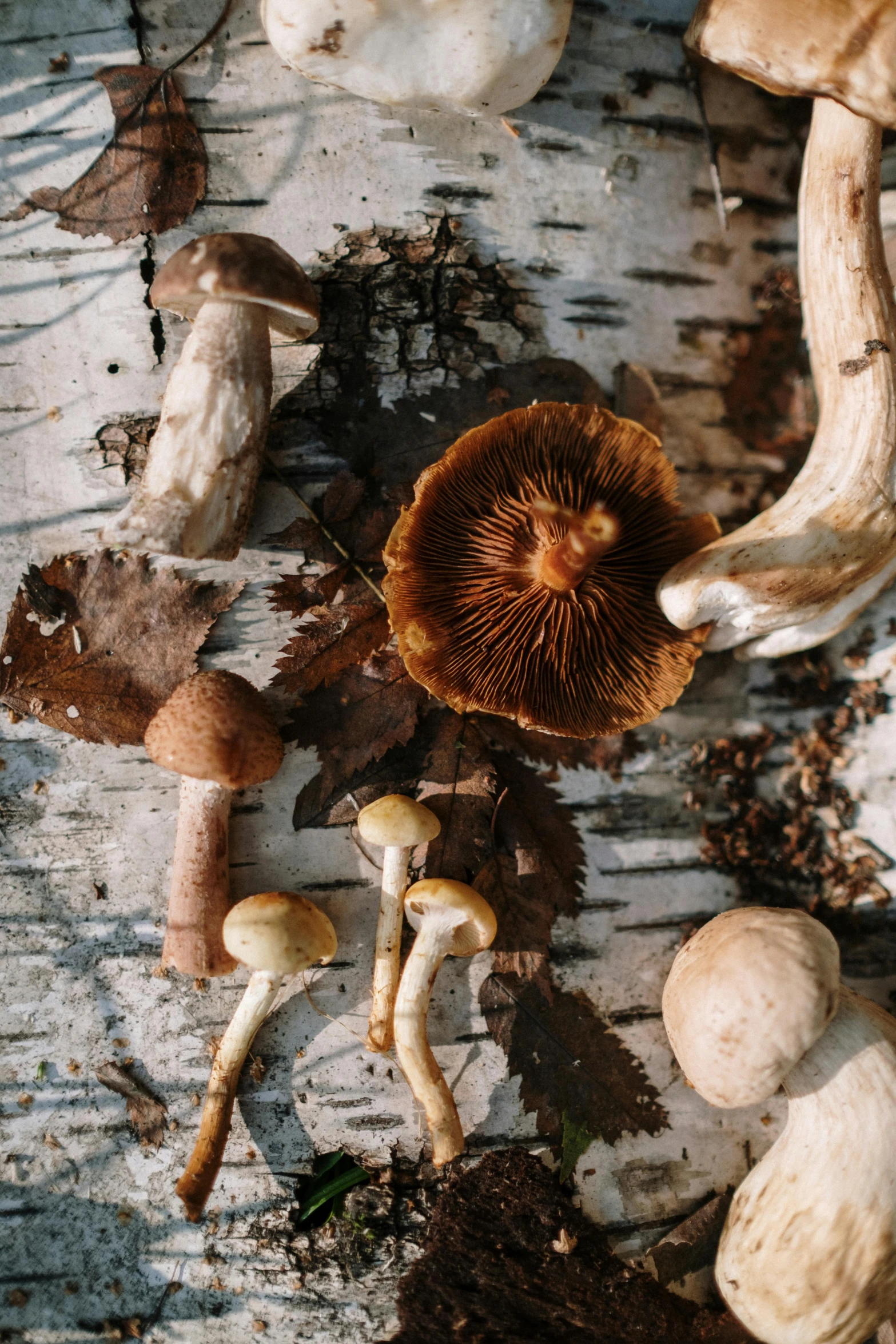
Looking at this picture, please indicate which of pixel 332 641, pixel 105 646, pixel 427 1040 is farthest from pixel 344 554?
pixel 427 1040

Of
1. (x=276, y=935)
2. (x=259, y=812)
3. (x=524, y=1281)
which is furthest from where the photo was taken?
(x=259, y=812)

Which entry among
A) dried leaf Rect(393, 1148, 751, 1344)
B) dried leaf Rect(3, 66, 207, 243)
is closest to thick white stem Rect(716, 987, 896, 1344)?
dried leaf Rect(393, 1148, 751, 1344)

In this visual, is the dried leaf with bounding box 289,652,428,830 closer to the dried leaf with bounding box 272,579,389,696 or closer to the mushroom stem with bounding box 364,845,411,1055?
the dried leaf with bounding box 272,579,389,696

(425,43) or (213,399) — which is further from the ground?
(425,43)

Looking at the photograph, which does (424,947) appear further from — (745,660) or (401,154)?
(401,154)

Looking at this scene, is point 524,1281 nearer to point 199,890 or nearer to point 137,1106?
point 137,1106

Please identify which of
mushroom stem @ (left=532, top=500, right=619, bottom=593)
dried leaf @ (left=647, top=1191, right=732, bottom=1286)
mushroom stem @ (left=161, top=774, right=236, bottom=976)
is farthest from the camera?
dried leaf @ (left=647, top=1191, right=732, bottom=1286)

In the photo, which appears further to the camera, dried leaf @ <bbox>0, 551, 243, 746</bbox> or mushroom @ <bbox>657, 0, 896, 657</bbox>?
dried leaf @ <bbox>0, 551, 243, 746</bbox>
